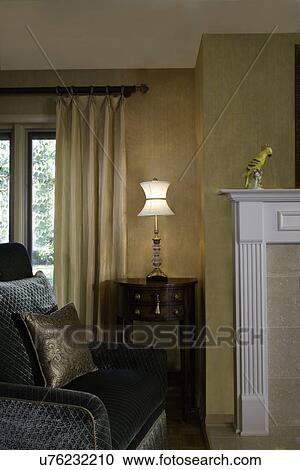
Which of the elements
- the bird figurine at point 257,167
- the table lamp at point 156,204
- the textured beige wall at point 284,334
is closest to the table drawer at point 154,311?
the table lamp at point 156,204

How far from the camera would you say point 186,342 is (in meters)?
3.34

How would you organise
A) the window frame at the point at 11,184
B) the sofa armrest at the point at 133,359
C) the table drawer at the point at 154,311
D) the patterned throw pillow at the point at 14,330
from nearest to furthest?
the patterned throw pillow at the point at 14,330 → the sofa armrest at the point at 133,359 → the table drawer at the point at 154,311 → the window frame at the point at 11,184

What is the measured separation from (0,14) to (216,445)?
2583mm

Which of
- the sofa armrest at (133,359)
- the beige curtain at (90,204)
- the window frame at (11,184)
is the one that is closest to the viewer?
the sofa armrest at (133,359)

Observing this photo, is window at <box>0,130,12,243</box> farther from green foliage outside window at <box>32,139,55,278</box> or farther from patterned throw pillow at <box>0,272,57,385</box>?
patterned throw pillow at <box>0,272,57,385</box>

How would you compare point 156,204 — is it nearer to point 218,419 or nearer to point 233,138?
point 233,138

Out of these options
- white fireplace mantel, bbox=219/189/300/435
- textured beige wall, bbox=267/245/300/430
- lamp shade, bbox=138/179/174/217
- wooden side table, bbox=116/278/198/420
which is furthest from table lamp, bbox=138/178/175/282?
textured beige wall, bbox=267/245/300/430

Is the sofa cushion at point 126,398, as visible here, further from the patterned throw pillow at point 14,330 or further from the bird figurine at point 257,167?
the bird figurine at point 257,167

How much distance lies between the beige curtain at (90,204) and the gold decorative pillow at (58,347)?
1248 mm

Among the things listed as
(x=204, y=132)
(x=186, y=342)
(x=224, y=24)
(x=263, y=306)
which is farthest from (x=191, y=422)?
(x=224, y=24)

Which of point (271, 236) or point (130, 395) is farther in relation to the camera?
point (271, 236)

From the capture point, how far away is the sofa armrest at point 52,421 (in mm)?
1699

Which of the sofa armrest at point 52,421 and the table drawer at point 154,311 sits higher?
the table drawer at point 154,311

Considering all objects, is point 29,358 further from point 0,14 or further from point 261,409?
point 0,14
